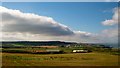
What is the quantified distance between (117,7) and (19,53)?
167 inches

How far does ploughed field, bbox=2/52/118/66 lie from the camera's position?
8.32m

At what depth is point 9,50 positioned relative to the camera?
28.2 feet

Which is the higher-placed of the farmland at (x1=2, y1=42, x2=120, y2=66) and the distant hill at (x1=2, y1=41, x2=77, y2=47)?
the distant hill at (x1=2, y1=41, x2=77, y2=47)

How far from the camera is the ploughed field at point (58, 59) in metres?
8.32

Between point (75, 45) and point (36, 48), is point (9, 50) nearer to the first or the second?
point (36, 48)

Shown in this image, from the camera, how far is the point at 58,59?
8484mm

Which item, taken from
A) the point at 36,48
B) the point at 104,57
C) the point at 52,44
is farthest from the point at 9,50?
the point at 104,57

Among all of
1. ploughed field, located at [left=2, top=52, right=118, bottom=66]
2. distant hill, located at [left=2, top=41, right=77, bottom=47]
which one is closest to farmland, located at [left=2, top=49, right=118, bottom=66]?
ploughed field, located at [left=2, top=52, right=118, bottom=66]

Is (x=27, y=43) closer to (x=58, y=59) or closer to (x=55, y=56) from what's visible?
(x=55, y=56)

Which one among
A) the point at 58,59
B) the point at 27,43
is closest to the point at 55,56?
the point at 58,59

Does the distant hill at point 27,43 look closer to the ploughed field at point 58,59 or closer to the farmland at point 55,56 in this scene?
the farmland at point 55,56

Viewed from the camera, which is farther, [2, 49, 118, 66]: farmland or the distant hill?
the distant hill

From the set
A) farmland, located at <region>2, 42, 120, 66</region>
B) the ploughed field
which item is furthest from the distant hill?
the ploughed field

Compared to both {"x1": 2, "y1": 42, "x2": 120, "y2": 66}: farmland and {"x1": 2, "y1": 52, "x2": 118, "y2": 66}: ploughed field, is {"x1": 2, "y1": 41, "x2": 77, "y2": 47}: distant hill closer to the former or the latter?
{"x1": 2, "y1": 42, "x2": 120, "y2": 66}: farmland
